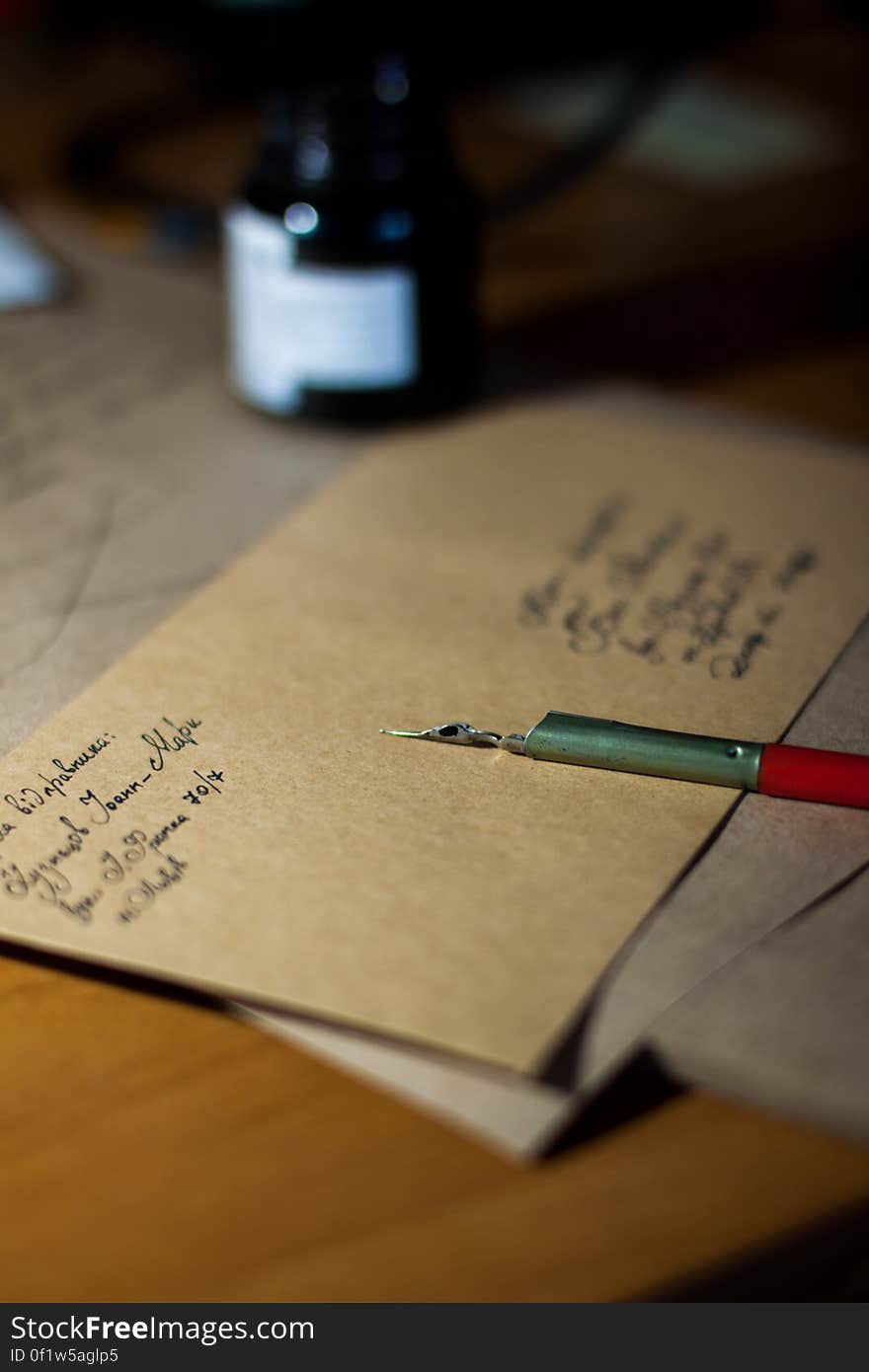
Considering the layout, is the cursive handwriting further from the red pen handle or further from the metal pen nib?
the red pen handle

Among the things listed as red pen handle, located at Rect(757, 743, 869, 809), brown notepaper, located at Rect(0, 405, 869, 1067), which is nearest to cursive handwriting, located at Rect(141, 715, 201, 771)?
brown notepaper, located at Rect(0, 405, 869, 1067)

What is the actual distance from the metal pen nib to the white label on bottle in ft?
0.73

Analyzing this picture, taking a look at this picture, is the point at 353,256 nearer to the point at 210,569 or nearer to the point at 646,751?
the point at 210,569

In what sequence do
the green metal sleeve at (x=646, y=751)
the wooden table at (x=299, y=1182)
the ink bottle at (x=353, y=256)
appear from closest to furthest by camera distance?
the wooden table at (x=299, y=1182), the green metal sleeve at (x=646, y=751), the ink bottle at (x=353, y=256)

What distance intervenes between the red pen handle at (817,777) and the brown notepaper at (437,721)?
2cm

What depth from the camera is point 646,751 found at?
1.33 feet

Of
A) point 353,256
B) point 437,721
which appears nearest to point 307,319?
point 353,256

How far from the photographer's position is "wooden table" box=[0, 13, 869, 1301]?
11.7 inches

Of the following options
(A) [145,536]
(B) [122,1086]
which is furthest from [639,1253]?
(A) [145,536]

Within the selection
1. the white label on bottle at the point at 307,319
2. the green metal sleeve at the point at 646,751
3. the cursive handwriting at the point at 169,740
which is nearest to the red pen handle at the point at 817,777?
the green metal sleeve at the point at 646,751

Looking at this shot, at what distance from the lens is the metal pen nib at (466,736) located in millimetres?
417

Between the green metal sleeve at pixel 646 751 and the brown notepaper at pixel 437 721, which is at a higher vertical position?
the green metal sleeve at pixel 646 751

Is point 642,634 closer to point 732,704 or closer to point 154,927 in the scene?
point 732,704

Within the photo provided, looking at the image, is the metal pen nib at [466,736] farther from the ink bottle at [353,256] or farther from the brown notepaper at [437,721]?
the ink bottle at [353,256]
